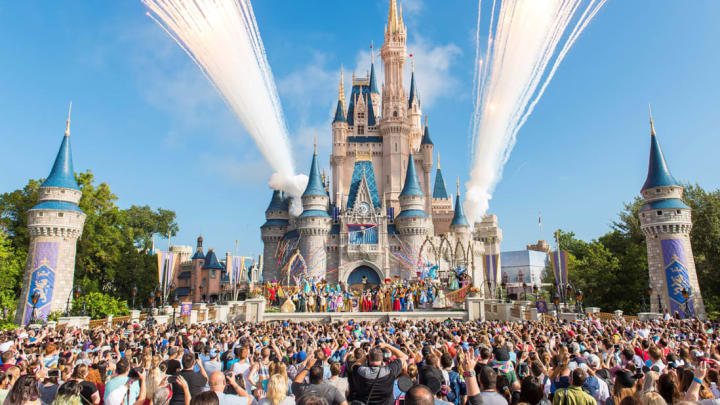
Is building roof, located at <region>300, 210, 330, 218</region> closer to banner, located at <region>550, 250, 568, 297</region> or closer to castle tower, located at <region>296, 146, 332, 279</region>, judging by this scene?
castle tower, located at <region>296, 146, 332, 279</region>

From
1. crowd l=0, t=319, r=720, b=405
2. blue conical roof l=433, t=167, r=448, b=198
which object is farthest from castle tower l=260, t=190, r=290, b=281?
crowd l=0, t=319, r=720, b=405

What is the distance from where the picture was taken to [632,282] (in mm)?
37906

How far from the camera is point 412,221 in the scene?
51.4 meters

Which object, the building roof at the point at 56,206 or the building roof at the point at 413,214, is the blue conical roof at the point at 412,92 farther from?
the building roof at the point at 56,206

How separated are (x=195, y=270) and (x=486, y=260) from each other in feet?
138

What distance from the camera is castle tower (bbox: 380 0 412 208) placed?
60.2 meters

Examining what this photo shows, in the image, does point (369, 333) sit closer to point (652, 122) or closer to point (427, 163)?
point (652, 122)

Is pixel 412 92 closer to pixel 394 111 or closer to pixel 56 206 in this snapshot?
pixel 394 111

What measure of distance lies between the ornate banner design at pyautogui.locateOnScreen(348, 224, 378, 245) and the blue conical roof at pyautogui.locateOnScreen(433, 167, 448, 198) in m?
14.2

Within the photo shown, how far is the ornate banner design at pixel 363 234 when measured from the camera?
50.6m

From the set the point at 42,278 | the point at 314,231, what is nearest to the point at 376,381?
the point at 42,278

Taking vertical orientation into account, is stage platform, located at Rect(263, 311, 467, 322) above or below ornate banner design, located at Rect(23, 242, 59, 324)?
below

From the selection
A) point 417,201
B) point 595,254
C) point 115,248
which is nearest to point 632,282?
point 595,254

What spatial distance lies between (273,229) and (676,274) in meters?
41.8
